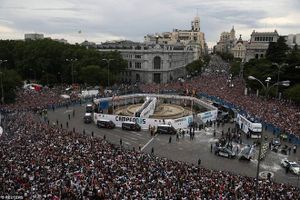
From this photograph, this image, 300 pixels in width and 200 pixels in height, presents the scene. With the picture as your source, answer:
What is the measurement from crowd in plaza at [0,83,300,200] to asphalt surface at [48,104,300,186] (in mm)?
4292

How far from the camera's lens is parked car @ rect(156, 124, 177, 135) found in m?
38.4

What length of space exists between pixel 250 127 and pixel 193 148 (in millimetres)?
7994

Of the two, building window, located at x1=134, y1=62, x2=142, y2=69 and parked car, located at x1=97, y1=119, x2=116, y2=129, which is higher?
building window, located at x1=134, y1=62, x2=142, y2=69

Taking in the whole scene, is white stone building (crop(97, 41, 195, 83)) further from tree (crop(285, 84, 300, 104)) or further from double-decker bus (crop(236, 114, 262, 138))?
double-decker bus (crop(236, 114, 262, 138))

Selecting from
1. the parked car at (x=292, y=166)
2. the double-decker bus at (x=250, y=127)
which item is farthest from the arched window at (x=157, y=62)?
the parked car at (x=292, y=166)

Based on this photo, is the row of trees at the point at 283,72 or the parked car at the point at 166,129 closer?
the parked car at the point at 166,129

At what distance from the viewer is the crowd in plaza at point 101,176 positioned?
19141 millimetres

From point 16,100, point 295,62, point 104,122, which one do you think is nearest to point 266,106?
point 295,62

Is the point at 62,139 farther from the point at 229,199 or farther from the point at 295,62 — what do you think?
the point at 295,62

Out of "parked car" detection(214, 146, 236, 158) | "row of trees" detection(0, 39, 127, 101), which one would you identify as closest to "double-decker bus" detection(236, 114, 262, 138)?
"parked car" detection(214, 146, 236, 158)

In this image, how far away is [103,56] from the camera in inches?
3258

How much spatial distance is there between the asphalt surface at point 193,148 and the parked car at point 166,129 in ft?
3.12

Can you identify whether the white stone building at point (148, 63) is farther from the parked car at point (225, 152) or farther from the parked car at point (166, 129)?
the parked car at point (225, 152)

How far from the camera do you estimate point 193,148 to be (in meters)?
33.3
